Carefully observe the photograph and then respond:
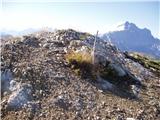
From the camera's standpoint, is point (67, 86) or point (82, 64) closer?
point (67, 86)

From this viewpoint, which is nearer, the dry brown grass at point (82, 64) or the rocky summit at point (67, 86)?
the rocky summit at point (67, 86)

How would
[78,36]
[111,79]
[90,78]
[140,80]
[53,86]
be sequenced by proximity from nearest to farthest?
1. [53,86]
2. [90,78]
3. [111,79]
4. [140,80]
5. [78,36]

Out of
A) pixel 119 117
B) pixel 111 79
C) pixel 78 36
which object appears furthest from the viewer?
pixel 78 36

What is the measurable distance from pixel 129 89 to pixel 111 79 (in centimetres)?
106

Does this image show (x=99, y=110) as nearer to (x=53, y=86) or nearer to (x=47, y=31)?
(x=53, y=86)

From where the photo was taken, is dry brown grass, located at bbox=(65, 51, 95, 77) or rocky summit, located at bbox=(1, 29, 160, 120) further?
dry brown grass, located at bbox=(65, 51, 95, 77)

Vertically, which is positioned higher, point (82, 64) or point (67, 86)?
point (82, 64)

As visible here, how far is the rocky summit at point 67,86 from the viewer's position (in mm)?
11422

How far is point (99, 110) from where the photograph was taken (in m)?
12.0

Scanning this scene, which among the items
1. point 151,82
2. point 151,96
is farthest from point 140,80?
point 151,96

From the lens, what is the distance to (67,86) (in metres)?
13.1

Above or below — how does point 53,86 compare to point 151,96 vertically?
above

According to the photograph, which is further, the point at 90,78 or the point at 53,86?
the point at 90,78

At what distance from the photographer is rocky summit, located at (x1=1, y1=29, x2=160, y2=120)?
1142 centimetres
